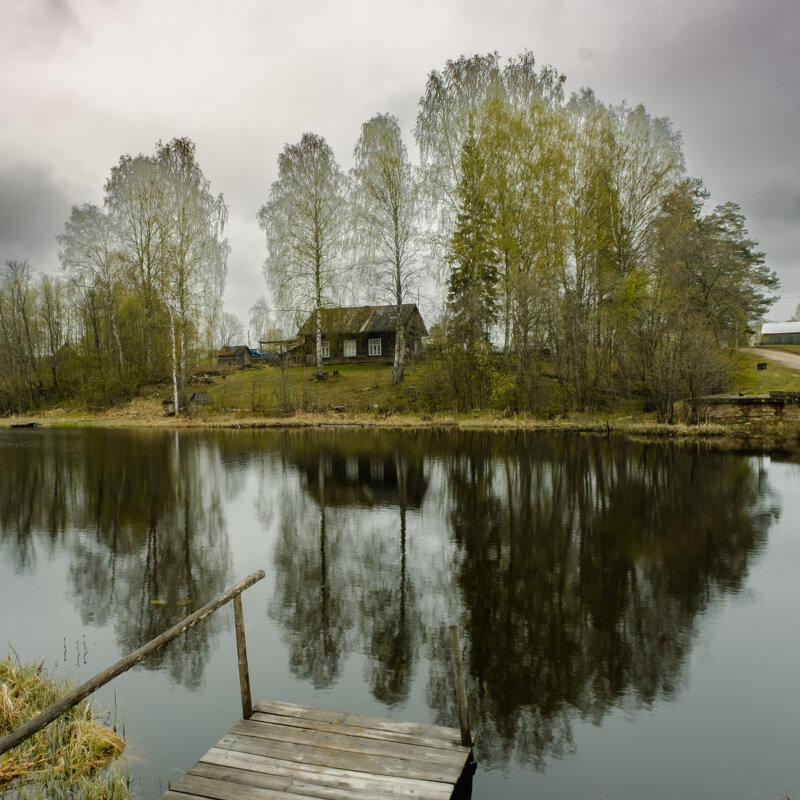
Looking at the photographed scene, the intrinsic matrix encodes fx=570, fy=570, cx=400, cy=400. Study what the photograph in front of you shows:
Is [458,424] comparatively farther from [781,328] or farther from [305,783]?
[781,328]

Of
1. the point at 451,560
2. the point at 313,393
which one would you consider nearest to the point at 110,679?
the point at 451,560

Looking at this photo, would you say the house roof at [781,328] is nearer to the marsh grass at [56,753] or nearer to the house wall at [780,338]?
the house wall at [780,338]

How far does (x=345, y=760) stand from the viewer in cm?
346

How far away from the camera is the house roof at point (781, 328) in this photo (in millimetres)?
46656

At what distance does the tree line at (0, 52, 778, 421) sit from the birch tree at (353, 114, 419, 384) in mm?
73

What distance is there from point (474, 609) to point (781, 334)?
5015cm

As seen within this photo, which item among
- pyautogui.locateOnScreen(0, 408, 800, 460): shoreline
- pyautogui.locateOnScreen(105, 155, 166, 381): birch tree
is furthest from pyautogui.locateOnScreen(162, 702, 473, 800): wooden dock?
pyautogui.locateOnScreen(105, 155, 166, 381): birch tree

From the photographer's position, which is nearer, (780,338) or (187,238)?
(187,238)

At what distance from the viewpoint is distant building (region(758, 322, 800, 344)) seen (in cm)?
4538

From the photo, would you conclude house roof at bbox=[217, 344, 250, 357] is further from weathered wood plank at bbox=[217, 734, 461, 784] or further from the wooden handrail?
weathered wood plank at bbox=[217, 734, 461, 784]

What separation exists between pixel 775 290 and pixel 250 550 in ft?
129

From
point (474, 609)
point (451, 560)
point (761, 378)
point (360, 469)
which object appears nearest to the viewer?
point (474, 609)

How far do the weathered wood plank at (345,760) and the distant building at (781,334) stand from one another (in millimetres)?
52023

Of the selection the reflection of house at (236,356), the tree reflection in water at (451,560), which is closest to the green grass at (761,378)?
the tree reflection in water at (451,560)
